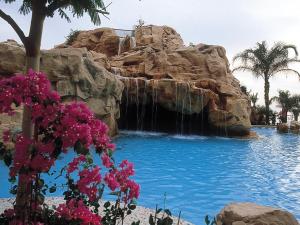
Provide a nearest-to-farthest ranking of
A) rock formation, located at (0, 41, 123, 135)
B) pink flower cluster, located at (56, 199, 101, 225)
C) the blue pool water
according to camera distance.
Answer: pink flower cluster, located at (56, 199, 101, 225) < the blue pool water < rock formation, located at (0, 41, 123, 135)

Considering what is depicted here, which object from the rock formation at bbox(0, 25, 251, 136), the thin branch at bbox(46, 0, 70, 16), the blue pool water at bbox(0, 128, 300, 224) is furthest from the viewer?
the rock formation at bbox(0, 25, 251, 136)

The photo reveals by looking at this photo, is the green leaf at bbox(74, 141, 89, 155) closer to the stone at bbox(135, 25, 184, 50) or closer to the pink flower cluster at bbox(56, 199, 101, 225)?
the pink flower cluster at bbox(56, 199, 101, 225)

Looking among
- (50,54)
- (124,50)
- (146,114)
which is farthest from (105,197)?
(124,50)

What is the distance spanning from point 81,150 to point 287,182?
764 cm

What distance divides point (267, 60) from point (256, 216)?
29265 millimetres

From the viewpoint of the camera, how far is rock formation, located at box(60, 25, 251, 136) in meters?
19.1

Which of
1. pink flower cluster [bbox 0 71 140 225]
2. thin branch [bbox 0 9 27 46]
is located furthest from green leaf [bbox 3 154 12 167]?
thin branch [bbox 0 9 27 46]

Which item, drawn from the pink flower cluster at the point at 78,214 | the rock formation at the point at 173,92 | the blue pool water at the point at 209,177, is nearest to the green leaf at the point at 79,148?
the pink flower cluster at the point at 78,214

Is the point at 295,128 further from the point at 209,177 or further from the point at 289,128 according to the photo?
the point at 209,177

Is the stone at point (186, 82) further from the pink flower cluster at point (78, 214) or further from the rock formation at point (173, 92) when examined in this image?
the pink flower cluster at point (78, 214)

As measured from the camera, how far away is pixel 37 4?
129 inches

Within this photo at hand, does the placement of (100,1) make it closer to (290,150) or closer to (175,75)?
(290,150)

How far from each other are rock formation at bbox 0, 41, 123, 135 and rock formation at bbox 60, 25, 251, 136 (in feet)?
11.9

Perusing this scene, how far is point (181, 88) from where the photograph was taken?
1897 cm
